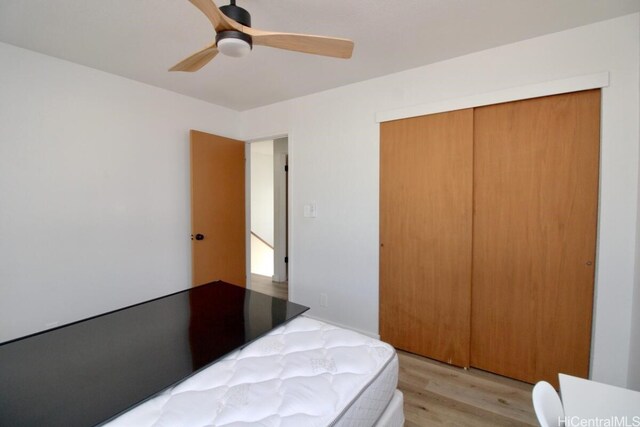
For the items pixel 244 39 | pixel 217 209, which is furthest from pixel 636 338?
pixel 217 209

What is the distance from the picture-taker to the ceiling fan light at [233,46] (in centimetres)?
125

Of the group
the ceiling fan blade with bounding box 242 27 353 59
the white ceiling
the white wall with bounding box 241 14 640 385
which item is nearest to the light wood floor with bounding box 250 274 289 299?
the white wall with bounding box 241 14 640 385

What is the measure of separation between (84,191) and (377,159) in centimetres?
244

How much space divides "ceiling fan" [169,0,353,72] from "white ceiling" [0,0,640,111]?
0.27 meters

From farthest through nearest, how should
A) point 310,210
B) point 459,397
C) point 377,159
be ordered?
point 310,210, point 377,159, point 459,397

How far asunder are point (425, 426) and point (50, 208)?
9.70 feet

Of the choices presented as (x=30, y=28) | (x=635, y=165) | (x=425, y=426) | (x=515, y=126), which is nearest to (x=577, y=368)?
(x=425, y=426)

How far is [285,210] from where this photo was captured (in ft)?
14.5

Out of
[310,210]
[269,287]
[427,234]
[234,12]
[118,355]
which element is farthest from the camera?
[269,287]

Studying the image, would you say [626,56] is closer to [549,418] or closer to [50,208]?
[549,418]

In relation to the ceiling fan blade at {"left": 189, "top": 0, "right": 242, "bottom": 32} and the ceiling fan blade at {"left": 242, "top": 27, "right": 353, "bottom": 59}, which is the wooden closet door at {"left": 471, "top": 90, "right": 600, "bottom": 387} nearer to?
the ceiling fan blade at {"left": 242, "top": 27, "right": 353, "bottom": 59}

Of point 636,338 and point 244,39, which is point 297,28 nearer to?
point 244,39

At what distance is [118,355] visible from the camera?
1.19 m

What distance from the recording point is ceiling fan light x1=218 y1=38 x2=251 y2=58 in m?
1.25
